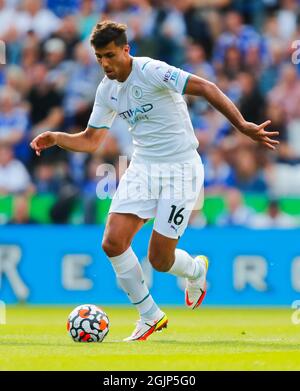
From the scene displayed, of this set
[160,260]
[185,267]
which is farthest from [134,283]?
[185,267]

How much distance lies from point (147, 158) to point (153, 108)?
45 cm

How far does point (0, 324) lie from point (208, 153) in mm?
5609

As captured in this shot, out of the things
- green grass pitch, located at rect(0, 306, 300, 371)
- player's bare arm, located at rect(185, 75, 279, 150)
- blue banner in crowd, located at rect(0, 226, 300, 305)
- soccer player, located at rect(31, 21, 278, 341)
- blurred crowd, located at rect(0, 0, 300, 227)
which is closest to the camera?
green grass pitch, located at rect(0, 306, 300, 371)

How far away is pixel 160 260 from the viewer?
9359 millimetres

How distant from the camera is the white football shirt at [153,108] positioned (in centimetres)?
905

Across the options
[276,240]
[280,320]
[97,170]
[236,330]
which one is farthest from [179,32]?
[236,330]

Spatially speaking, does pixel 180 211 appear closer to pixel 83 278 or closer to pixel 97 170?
pixel 83 278

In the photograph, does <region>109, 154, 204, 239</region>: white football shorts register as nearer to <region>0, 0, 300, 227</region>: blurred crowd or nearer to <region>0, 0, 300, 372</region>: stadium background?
<region>0, 0, 300, 372</region>: stadium background

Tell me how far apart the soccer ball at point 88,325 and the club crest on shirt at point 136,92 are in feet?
6.03

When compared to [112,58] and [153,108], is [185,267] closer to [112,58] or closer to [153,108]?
[153,108]

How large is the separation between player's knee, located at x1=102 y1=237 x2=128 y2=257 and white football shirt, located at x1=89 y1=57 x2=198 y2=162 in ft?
2.73

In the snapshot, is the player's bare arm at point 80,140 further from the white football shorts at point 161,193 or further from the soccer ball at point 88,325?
the soccer ball at point 88,325

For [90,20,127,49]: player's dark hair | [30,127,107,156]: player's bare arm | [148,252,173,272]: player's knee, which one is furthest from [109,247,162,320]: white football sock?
[90,20,127,49]: player's dark hair

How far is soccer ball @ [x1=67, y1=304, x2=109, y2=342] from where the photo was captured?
8898mm
